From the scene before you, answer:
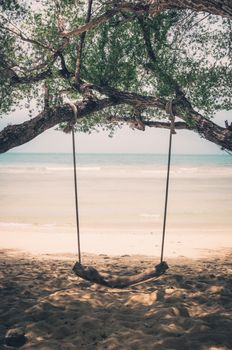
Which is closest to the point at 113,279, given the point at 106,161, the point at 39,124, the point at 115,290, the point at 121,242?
the point at 115,290

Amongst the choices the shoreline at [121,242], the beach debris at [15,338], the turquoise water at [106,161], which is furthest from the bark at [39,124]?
the turquoise water at [106,161]

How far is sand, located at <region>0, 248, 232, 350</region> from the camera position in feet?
16.8

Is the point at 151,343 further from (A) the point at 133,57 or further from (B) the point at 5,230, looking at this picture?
(B) the point at 5,230

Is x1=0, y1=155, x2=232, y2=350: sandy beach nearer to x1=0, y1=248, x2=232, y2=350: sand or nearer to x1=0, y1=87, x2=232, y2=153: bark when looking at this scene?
x1=0, y1=248, x2=232, y2=350: sand

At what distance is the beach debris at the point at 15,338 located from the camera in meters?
5.03

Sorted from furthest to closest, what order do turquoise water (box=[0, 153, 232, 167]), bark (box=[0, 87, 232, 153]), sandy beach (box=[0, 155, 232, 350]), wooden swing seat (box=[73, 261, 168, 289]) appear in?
turquoise water (box=[0, 153, 232, 167]), bark (box=[0, 87, 232, 153]), wooden swing seat (box=[73, 261, 168, 289]), sandy beach (box=[0, 155, 232, 350])

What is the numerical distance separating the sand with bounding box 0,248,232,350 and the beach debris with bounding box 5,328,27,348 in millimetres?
65

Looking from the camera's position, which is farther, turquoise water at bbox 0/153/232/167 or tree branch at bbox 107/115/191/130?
turquoise water at bbox 0/153/232/167

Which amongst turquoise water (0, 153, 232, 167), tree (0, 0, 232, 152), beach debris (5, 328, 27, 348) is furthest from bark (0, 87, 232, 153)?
turquoise water (0, 153, 232, 167)

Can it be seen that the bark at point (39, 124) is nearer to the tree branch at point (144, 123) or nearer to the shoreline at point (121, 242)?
the tree branch at point (144, 123)

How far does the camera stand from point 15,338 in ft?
16.7

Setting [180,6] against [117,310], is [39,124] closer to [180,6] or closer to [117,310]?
[180,6]

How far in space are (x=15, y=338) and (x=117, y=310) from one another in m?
1.76

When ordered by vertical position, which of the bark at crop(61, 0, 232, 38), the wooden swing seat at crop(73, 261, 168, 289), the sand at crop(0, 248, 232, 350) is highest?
the bark at crop(61, 0, 232, 38)
